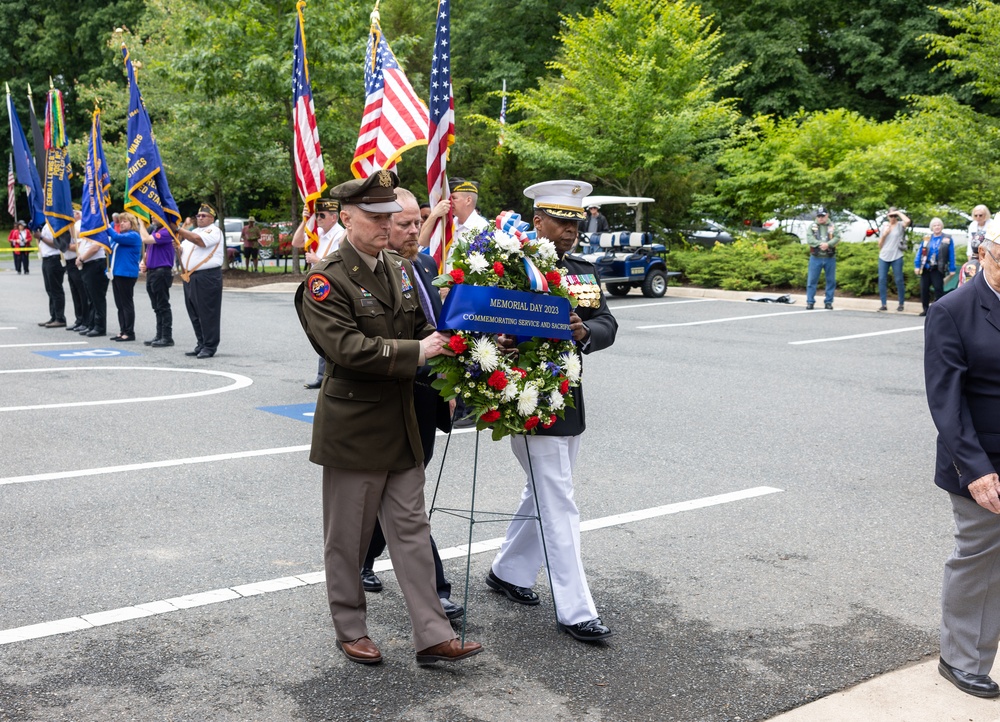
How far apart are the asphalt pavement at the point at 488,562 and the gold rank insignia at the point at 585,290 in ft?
4.61

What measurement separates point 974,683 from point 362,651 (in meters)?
2.34

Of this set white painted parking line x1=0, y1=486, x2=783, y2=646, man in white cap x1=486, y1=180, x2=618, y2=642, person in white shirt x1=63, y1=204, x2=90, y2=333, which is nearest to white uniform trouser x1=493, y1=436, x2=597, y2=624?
man in white cap x1=486, y1=180, x2=618, y2=642

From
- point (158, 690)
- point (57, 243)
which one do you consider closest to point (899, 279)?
point (57, 243)

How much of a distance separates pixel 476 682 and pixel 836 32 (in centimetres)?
4030

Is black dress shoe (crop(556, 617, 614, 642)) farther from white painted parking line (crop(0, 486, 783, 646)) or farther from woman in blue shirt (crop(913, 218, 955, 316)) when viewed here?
woman in blue shirt (crop(913, 218, 955, 316))

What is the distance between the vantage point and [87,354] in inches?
543

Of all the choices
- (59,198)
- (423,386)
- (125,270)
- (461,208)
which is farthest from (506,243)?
(59,198)

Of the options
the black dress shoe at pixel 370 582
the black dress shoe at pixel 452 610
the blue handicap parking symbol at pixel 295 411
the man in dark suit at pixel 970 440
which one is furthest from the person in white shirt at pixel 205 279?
the man in dark suit at pixel 970 440

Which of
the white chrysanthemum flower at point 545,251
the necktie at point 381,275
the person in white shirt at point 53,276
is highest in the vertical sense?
the white chrysanthemum flower at point 545,251

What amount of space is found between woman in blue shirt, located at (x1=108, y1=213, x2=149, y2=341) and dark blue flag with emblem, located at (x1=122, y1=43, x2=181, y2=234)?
322 millimetres

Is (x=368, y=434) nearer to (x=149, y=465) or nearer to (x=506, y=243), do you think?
(x=506, y=243)

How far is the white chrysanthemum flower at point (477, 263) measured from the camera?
166 inches

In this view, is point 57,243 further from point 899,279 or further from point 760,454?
point 899,279

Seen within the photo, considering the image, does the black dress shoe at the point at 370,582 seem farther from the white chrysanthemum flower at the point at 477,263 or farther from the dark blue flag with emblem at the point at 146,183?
the dark blue flag with emblem at the point at 146,183
